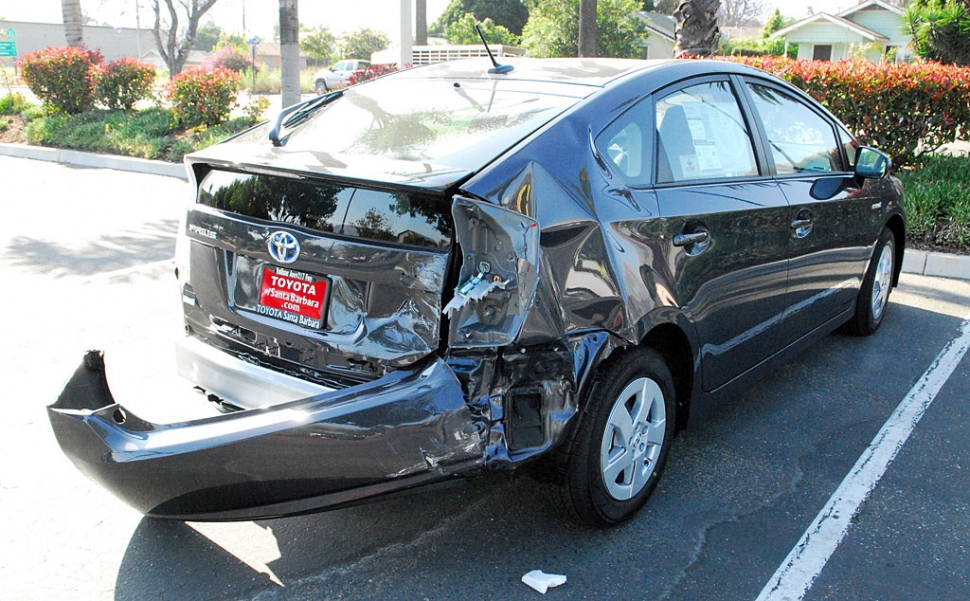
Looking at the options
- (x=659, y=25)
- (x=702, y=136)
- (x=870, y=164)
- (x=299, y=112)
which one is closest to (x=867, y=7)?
(x=659, y=25)

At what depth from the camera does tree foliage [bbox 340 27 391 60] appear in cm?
6644

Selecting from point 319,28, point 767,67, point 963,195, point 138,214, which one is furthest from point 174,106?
point 319,28

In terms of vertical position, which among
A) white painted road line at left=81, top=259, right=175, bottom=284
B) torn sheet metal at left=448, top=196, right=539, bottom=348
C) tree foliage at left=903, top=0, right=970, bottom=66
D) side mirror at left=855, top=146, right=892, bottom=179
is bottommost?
white painted road line at left=81, top=259, right=175, bottom=284

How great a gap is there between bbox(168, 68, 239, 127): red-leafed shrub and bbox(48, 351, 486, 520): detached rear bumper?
39.4ft

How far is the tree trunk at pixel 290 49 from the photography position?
39.8 ft

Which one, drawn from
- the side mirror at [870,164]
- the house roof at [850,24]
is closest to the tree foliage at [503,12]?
the house roof at [850,24]

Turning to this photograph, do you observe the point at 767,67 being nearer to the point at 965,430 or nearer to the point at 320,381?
the point at 965,430

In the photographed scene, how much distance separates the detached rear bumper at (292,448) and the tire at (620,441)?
0.46m

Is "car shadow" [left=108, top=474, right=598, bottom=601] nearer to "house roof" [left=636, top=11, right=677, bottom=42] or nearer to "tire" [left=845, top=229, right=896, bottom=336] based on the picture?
"tire" [left=845, top=229, right=896, bottom=336]

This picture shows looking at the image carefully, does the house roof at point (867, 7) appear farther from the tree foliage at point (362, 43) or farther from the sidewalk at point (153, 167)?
the sidewalk at point (153, 167)

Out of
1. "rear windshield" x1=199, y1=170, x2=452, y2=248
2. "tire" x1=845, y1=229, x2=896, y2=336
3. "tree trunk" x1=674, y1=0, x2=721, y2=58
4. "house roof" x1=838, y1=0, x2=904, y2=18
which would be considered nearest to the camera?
"rear windshield" x1=199, y1=170, x2=452, y2=248

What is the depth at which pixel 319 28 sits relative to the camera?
6281 cm

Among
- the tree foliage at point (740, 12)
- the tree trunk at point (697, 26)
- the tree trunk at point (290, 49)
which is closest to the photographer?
the tree trunk at point (697, 26)

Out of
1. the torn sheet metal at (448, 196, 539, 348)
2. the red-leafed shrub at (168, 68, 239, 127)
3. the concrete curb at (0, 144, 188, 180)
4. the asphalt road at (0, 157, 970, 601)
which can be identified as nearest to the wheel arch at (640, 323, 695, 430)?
the asphalt road at (0, 157, 970, 601)
